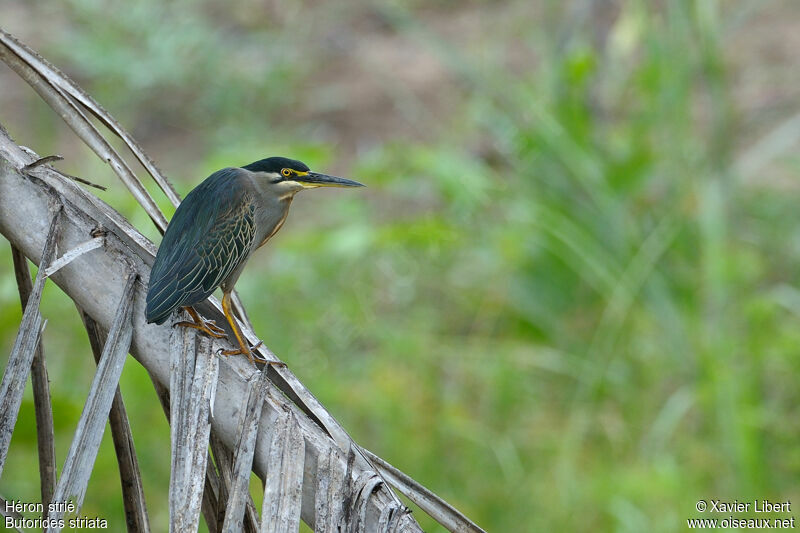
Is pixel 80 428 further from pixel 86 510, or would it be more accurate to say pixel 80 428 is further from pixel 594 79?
pixel 594 79

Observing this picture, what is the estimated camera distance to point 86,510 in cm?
387

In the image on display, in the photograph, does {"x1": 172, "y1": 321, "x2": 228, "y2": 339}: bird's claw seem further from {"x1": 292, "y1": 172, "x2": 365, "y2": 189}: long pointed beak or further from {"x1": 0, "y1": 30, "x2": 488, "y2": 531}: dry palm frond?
{"x1": 292, "y1": 172, "x2": 365, "y2": 189}: long pointed beak

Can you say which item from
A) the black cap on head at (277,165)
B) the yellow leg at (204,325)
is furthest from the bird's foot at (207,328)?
the black cap on head at (277,165)

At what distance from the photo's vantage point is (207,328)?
1914mm

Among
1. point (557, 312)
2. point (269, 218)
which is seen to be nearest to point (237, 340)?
point (269, 218)

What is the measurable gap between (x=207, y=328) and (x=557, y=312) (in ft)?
13.1

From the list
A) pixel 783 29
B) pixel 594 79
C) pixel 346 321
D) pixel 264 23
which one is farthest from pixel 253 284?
pixel 783 29

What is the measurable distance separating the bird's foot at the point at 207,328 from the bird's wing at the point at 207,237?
6 centimetres

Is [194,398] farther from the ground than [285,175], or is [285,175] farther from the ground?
[285,175]

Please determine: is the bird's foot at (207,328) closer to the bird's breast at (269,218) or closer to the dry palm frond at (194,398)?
the dry palm frond at (194,398)

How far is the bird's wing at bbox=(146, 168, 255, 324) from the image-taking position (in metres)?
2.01

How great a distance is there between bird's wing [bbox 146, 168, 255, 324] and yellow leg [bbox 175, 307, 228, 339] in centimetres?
4

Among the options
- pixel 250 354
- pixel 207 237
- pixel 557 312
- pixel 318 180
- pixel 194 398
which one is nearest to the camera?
pixel 194 398

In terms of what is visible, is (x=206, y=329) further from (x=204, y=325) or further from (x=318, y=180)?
(x=318, y=180)
